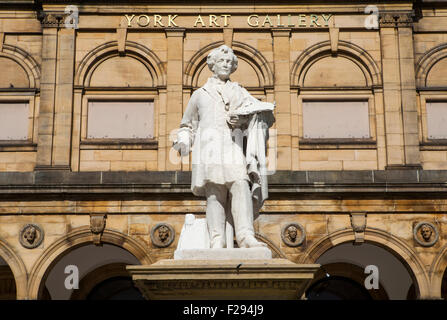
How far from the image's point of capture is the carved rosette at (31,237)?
2283 cm

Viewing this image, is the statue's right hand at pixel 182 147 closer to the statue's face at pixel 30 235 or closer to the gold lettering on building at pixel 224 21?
the statue's face at pixel 30 235

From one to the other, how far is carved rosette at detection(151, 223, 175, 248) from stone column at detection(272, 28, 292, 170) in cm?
331

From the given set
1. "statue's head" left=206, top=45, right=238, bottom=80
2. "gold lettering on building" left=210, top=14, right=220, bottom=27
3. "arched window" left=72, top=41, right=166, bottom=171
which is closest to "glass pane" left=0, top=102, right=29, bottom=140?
"arched window" left=72, top=41, right=166, bottom=171

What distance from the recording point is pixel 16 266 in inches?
896

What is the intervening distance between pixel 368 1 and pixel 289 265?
16848 mm

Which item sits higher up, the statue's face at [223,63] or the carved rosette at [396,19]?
the carved rosette at [396,19]

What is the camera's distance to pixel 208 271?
9656mm

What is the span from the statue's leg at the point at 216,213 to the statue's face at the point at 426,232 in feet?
42.6

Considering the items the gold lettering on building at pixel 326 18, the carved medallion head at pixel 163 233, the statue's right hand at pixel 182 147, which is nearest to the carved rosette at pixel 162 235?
the carved medallion head at pixel 163 233

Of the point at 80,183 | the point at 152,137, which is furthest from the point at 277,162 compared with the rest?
the point at 80,183

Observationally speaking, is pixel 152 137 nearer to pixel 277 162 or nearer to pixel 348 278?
pixel 277 162

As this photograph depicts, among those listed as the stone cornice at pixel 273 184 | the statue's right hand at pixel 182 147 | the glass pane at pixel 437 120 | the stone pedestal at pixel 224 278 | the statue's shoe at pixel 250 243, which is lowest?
the stone pedestal at pixel 224 278

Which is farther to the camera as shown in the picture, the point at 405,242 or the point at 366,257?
the point at 366,257

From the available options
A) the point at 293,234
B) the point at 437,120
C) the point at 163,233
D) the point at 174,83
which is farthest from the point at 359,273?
the point at 174,83
